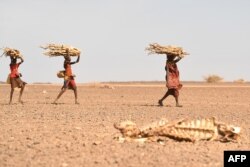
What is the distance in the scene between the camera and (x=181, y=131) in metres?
10.1

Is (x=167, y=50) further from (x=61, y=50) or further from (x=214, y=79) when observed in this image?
(x=214, y=79)

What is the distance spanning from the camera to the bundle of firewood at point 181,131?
999 cm

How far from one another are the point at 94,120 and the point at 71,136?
12.2 ft

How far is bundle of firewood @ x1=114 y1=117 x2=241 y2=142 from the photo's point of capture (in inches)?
393

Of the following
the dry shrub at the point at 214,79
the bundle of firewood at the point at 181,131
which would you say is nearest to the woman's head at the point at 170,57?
the bundle of firewood at the point at 181,131

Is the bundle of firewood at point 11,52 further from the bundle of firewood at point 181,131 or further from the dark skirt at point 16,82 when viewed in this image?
the bundle of firewood at point 181,131

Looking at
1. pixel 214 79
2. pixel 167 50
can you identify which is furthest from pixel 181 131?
pixel 214 79

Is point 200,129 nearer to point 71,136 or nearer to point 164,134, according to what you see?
point 164,134

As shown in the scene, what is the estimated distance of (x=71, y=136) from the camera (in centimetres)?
1074

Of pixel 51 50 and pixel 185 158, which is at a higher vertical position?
pixel 51 50

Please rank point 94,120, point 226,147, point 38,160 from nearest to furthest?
point 38,160, point 226,147, point 94,120

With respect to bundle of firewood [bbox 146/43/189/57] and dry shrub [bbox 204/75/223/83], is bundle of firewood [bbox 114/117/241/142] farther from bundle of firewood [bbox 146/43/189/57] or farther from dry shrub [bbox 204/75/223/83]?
dry shrub [bbox 204/75/223/83]

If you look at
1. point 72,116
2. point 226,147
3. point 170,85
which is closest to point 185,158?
point 226,147

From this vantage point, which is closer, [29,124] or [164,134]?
[164,134]
